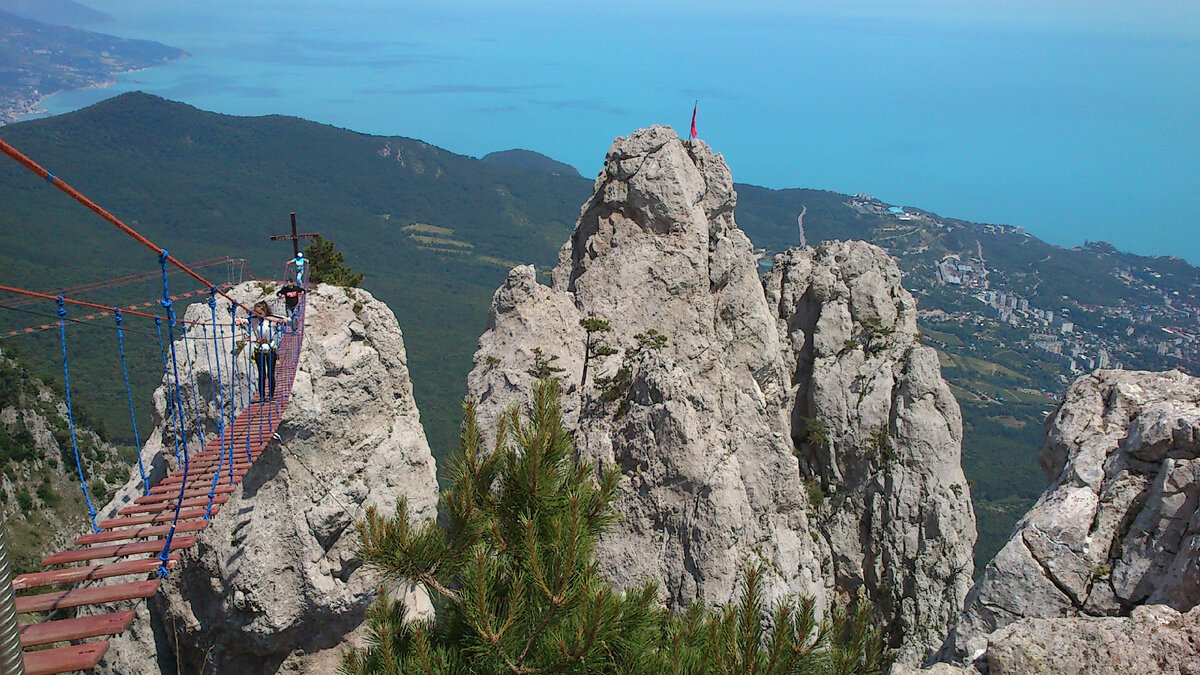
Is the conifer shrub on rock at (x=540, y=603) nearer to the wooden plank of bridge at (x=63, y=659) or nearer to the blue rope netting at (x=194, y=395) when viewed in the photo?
the wooden plank of bridge at (x=63, y=659)

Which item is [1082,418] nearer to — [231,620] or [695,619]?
[695,619]

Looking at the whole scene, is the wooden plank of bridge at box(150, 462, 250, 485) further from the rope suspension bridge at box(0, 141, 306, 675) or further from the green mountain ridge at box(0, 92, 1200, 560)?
the green mountain ridge at box(0, 92, 1200, 560)

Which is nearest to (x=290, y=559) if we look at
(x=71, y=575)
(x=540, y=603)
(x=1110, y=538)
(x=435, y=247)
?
(x=71, y=575)

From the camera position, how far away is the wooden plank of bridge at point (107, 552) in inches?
291

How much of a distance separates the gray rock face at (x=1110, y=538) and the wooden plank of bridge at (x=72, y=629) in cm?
780

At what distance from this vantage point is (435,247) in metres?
Result: 122

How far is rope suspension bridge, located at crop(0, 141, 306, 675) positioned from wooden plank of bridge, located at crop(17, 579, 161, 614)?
1 centimetres

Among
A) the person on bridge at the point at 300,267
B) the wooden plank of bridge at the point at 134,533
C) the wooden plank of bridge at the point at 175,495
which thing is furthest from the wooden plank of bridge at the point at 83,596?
the person on bridge at the point at 300,267

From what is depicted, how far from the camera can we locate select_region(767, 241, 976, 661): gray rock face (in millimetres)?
21562

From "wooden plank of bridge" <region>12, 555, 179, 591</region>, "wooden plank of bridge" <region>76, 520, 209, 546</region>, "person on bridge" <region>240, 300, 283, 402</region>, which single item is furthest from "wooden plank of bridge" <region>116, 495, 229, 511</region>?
"person on bridge" <region>240, 300, 283, 402</region>

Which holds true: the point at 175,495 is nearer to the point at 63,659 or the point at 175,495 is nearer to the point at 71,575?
the point at 71,575

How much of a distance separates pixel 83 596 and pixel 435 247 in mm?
118337

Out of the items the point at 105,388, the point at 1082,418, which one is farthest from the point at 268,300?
the point at 105,388

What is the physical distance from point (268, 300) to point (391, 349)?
2.78 metres
